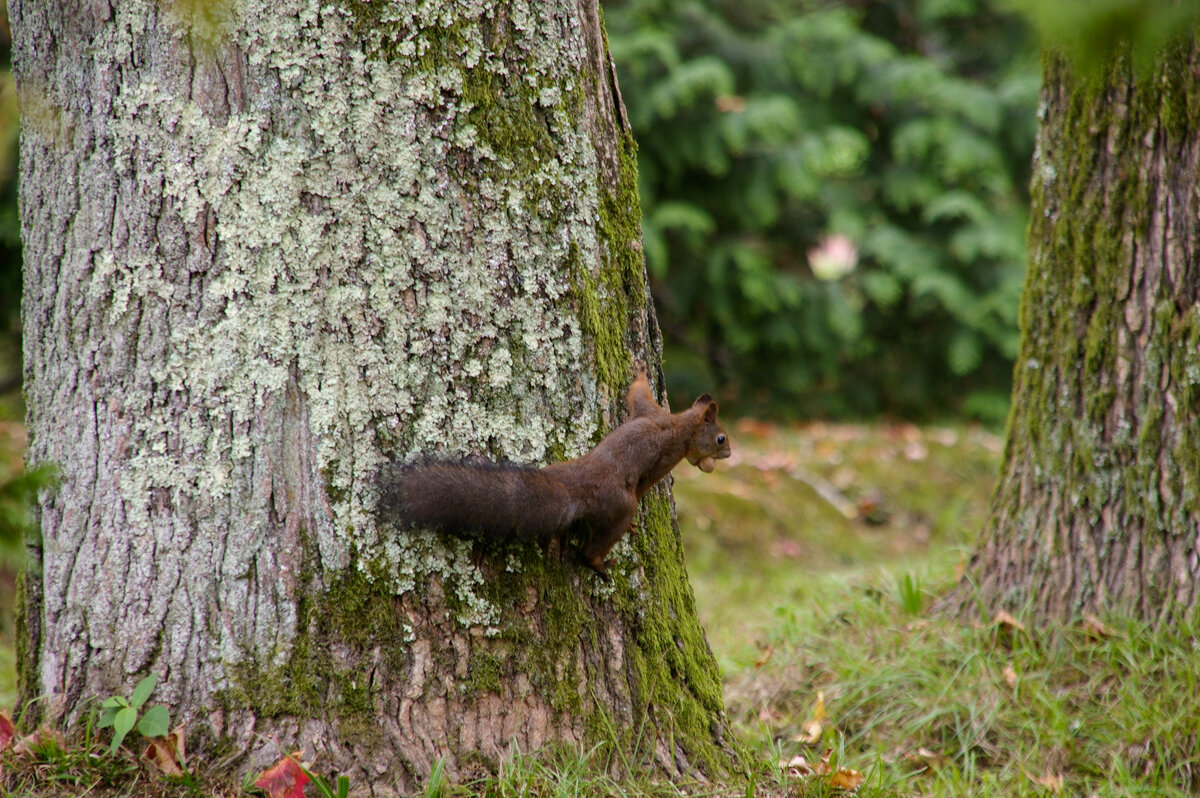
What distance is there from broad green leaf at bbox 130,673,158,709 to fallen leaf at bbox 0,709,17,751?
0.31 metres

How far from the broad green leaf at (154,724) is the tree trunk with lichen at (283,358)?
4cm

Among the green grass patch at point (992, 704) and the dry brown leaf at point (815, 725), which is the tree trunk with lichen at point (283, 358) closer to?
the green grass patch at point (992, 704)

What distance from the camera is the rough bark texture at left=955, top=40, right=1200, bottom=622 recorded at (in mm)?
3053

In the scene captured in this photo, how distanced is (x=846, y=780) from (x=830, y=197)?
6280 mm

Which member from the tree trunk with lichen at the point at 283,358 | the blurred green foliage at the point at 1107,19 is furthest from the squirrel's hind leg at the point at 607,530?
the blurred green foliage at the point at 1107,19

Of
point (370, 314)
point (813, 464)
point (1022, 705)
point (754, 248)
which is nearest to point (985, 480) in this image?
point (813, 464)

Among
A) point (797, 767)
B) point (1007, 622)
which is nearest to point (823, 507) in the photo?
point (1007, 622)

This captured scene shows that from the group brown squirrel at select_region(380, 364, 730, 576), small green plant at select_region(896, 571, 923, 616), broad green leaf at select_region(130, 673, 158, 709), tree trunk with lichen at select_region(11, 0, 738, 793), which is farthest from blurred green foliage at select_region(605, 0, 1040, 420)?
broad green leaf at select_region(130, 673, 158, 709)

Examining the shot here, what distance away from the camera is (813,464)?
6641 millimetres

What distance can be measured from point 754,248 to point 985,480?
2.65m

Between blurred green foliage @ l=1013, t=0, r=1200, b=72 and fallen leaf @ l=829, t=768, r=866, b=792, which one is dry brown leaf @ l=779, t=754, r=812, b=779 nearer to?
fallen leaf @ l=829, t=768, r=866, b=792

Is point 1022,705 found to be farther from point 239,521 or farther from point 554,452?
point 239,521

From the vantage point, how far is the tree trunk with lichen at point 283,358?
198cm

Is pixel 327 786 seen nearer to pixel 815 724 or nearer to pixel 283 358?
pixel 283 358
